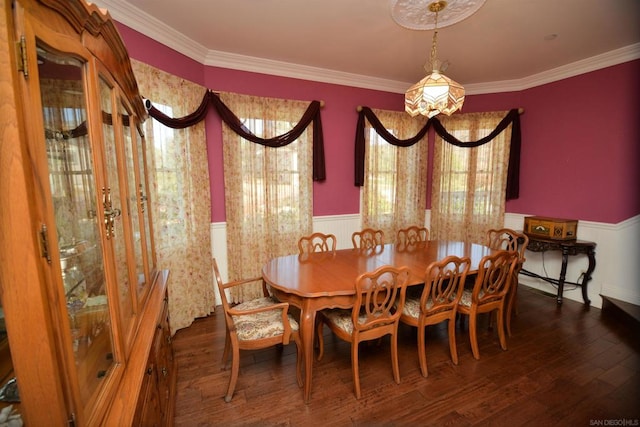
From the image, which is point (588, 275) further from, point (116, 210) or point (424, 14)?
point (116, 210)

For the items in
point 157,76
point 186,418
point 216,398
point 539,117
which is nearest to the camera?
point 186,418

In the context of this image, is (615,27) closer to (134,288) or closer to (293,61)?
(293,61)

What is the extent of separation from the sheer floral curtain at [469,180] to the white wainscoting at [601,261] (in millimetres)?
871

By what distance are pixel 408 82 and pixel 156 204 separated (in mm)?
3730

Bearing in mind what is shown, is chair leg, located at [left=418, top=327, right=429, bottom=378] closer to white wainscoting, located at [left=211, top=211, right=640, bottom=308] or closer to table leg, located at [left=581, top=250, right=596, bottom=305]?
white wainscoting, located at [left=211, top=211, right=640, bottom=308]

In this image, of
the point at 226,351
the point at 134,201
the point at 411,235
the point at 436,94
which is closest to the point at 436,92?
the point at 436,94

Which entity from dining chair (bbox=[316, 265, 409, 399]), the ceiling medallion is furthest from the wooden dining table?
the ceiling medallion

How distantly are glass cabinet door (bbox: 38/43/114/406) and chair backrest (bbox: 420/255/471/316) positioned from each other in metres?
1.85

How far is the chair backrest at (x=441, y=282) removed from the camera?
77.0 inches

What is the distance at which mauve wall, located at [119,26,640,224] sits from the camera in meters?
2.93

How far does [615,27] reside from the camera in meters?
2.52

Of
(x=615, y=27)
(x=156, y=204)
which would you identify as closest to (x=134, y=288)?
(x=156, y=204)

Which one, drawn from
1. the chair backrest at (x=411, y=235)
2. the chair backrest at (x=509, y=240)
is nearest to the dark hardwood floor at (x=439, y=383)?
the chair backrest at (x=509, y=240)

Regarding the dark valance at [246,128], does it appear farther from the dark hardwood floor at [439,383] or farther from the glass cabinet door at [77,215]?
the dark hardwood floor at [439,383]
